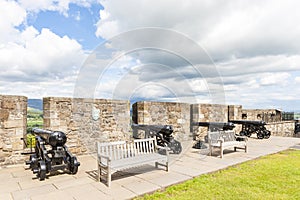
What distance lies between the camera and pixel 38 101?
6016 mm

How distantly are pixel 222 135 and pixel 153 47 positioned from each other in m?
4.24

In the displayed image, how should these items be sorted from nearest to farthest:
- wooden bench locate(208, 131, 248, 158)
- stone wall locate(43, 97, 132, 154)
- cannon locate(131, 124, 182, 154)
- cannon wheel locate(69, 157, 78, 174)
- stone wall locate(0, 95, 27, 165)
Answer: cannon wheel locate(69, 157, 78, 174), stone wall locate(0, 95, 27, 165), stone wall locate(43, 97, 132, 154), wooden bench locate(208, 131, 248, 158), cannon locate(131, 124, 182, 154)

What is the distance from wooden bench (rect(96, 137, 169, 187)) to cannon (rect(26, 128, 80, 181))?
0.73 meters

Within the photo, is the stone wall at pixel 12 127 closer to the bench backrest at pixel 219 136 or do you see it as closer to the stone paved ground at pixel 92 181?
the stone paved ground at pixel 92 181

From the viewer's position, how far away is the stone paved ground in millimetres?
3369

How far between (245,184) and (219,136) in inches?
120

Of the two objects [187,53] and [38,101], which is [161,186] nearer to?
[38,101]

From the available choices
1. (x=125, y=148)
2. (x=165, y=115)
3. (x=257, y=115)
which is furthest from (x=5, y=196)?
(x=257, y=115)

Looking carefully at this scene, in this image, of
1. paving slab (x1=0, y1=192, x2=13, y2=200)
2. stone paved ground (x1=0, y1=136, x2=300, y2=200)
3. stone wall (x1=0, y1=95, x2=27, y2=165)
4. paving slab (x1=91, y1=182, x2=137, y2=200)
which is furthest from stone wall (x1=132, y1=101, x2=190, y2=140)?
paving slab (x1=0, y1=192, x2=13, y2=200)

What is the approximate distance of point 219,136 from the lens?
6.85m

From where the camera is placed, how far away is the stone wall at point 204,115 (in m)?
9.62

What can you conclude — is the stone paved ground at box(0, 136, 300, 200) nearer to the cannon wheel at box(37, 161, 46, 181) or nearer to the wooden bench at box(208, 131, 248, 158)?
the cannon wheel at box(37, 161, 46, 181)

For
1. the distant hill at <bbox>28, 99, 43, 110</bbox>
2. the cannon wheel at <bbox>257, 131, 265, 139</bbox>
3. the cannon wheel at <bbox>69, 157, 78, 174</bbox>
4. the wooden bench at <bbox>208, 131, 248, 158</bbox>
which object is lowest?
the cannon wheel at <bbox>257, 131, 265, 139</bbox>

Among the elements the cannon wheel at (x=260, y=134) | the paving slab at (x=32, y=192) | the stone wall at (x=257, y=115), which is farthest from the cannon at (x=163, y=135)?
the stone wall at (x=257, y=115)
